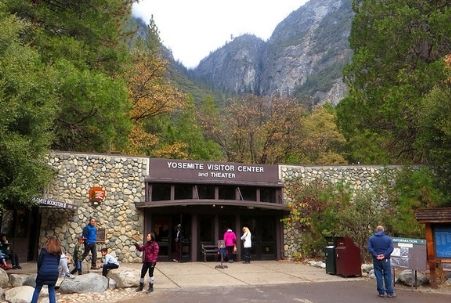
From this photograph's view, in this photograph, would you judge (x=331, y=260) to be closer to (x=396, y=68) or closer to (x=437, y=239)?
(x=437, y=239)

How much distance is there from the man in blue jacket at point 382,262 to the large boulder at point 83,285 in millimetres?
6480

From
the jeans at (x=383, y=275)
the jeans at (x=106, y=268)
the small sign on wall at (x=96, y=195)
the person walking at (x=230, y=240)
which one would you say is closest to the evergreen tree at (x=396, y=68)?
the person walking at (x=230, y=240)

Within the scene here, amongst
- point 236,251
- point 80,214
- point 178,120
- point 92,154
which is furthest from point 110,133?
point 178,120

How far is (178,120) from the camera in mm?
37250

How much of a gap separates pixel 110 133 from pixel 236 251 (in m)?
7.84

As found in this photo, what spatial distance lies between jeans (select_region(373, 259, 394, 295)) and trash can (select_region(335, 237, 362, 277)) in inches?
116

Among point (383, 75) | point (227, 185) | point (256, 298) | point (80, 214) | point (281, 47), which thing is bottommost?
point (256, 298)

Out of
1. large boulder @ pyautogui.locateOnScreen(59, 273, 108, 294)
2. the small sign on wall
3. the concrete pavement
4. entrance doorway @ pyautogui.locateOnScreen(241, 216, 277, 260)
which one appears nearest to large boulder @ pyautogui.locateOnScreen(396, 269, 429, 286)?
the concrete pavement

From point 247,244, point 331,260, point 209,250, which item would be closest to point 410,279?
point 331,260

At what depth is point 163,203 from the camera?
18047 mm

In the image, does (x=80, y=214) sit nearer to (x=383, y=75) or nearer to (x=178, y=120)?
(x=383, y=75)

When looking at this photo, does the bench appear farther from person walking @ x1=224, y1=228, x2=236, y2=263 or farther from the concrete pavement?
the concrete pavement

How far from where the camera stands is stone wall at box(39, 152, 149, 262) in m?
17.6

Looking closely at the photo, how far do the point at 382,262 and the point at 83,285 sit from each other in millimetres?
7062
